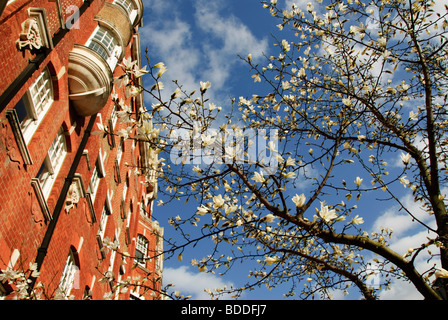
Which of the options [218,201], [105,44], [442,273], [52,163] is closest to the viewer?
[442,273]

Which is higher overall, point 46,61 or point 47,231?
point 46,61

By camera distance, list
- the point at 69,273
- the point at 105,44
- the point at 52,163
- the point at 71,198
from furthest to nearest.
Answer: the point at 105,44 → the point at 69,273 → the point at 71,198 → the point at 52,163

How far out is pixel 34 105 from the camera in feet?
26.6

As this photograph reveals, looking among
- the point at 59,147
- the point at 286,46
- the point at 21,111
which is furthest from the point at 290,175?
the point at 59,147

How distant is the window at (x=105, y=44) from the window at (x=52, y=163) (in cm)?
425

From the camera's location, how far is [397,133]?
6.75 m

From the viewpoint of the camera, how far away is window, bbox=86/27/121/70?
12.6m

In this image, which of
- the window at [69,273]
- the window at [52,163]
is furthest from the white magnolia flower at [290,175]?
the window at [69,273]

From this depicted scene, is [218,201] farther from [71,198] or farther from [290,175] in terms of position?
[71,198]

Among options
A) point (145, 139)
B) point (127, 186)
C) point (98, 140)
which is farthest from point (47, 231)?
point (127, 186)

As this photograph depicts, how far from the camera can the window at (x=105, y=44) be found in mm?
12609

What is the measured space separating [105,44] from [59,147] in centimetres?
550
